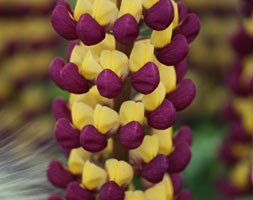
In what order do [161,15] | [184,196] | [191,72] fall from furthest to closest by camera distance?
[191,72] < [184,196] < [161,15]

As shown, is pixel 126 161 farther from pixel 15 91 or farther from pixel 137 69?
pixel 15 91

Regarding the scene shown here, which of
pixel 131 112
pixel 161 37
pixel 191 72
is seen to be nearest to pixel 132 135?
pixel 131 112

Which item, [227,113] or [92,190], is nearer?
[92,190]

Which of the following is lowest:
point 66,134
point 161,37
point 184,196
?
point 184,196

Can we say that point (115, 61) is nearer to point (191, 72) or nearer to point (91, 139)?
point (91, 139)

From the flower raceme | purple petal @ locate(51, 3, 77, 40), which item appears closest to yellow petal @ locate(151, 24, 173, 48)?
the flower raceme

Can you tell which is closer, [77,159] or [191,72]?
[77,159]

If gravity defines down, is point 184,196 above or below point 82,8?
below

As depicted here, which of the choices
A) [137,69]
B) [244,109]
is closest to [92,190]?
[137,69]
